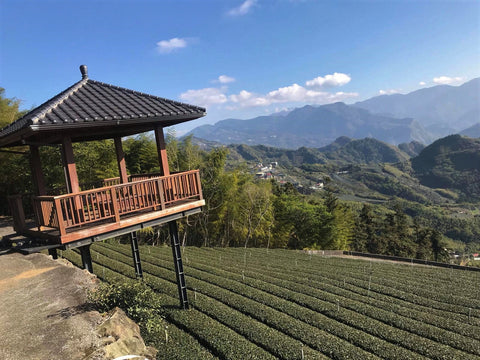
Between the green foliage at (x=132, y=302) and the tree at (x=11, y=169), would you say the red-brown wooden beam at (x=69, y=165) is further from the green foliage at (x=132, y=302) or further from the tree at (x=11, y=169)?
the tree at (x=11, y=169)

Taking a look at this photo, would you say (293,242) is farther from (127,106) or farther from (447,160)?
(447,160)

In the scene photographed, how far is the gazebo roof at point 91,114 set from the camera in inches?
230

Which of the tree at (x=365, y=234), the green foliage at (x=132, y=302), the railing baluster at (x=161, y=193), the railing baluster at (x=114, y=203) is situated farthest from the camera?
the tree at (x=365, y=234)

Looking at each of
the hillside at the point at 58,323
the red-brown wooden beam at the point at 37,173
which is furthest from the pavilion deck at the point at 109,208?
the hillside at the point at 58,323

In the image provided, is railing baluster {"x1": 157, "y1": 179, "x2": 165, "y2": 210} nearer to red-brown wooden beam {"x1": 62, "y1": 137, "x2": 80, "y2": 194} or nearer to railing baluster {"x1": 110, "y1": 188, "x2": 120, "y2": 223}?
A: railing baluster {"x1": 110, "y1": 188, "x2": 120, "y2": 223}

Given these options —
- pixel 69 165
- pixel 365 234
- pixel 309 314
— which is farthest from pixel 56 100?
pixel 365 234

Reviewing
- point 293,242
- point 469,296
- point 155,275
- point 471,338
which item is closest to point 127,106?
point 155,275

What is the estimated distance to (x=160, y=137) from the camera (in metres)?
7.76

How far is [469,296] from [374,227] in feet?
116

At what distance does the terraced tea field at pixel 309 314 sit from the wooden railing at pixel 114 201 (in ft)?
10.0

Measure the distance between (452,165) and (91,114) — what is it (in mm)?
191136

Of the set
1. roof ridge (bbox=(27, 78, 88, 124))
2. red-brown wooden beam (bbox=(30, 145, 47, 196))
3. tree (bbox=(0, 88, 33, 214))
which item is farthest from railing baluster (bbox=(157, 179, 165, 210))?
tree (bbox=(0, 88, 33, 214))

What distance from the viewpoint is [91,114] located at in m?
6.32

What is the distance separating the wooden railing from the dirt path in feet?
8.40
